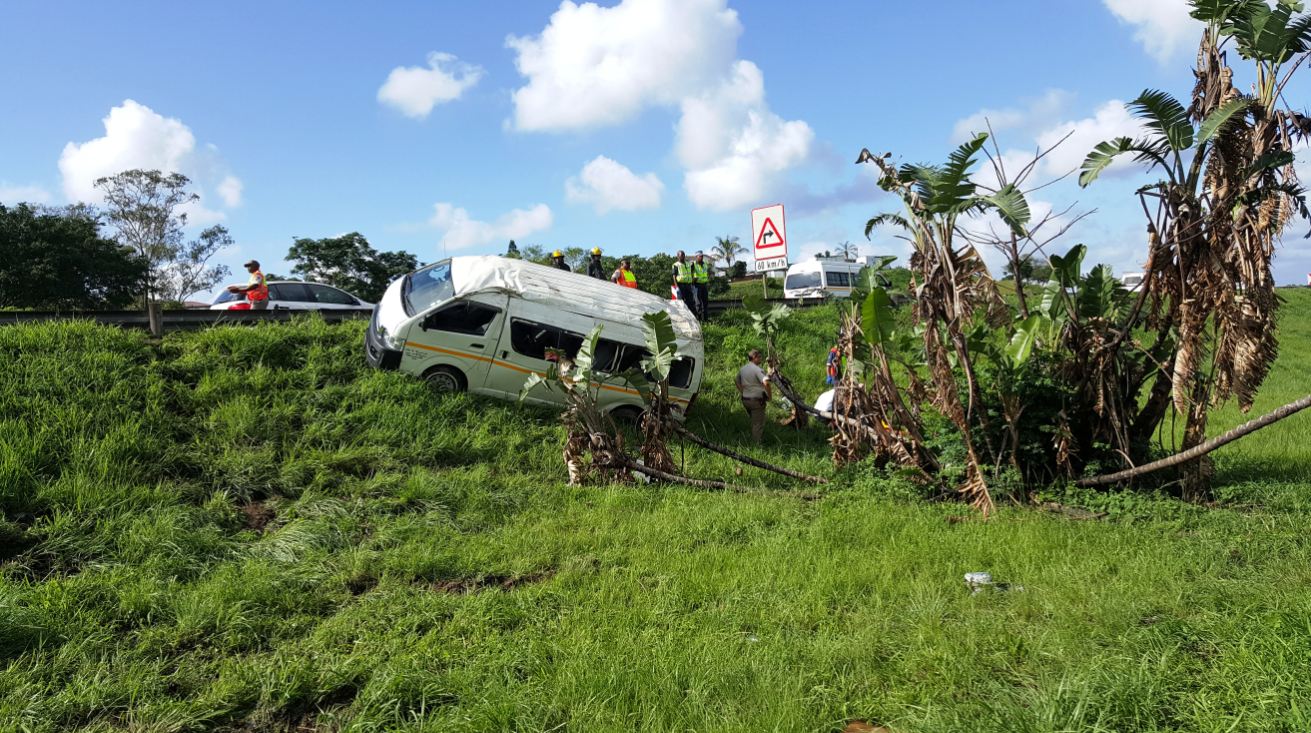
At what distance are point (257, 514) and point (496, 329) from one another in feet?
15.7

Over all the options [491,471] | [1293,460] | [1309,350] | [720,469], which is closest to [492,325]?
[491,471]

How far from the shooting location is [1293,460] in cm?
1081

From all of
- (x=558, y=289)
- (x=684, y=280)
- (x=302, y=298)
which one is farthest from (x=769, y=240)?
(x=302, y=298)

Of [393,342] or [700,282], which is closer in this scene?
[393,342]

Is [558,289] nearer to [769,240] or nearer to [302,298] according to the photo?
[769,240]

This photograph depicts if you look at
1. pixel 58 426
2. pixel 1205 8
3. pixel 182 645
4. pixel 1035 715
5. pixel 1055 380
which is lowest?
pixel 182 645

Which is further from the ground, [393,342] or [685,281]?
[685,281]

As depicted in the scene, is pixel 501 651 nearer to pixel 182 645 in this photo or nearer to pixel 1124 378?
pixel 182 645

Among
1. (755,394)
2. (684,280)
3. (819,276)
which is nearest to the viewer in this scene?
(755,394)

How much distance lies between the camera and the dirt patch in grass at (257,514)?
7.93m

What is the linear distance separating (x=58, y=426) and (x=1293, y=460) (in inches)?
584

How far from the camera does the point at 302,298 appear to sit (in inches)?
771

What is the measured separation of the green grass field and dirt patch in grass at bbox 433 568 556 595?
39 mm

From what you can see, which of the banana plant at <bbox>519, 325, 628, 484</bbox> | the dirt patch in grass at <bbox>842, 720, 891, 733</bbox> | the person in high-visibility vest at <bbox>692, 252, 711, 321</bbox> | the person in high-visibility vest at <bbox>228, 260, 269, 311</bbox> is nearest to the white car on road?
the person in high-visibility vest at <bbox>228, 260, 269, 311</bbox>
